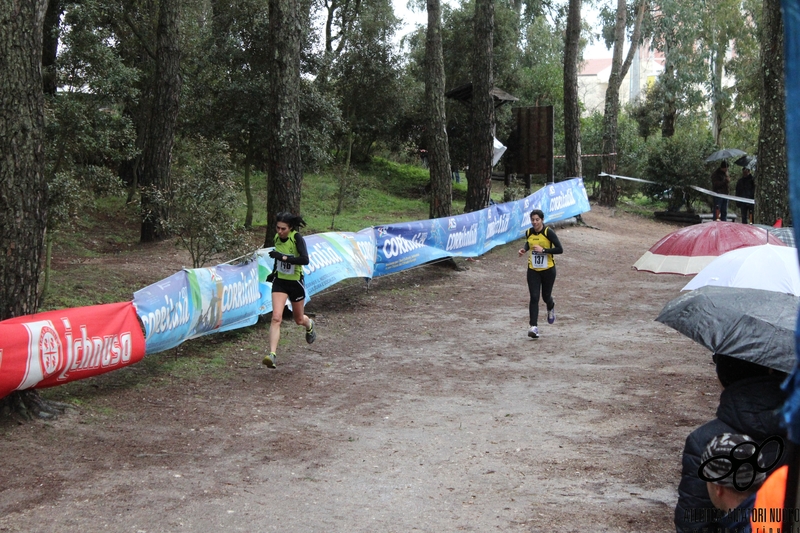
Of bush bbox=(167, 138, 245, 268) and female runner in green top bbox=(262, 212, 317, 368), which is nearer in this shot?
female runner in green top bbox=(262, 212, 317, 368)

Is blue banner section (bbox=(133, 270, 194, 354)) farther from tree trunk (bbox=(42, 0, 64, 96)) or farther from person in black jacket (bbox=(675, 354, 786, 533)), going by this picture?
tree trunk (bbox=(42, 0, 64, 96))

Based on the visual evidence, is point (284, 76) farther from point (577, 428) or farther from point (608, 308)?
point (577, 428)

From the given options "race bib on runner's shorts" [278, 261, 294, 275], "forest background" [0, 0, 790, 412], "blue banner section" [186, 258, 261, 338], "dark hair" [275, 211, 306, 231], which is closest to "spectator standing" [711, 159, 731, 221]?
"forest background" [0, 0, 790, 412]

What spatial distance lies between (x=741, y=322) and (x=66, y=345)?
5.91 metres

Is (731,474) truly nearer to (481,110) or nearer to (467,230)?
(467,230)

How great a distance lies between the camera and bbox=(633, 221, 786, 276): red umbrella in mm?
9617

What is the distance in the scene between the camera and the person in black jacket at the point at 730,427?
11.5ft

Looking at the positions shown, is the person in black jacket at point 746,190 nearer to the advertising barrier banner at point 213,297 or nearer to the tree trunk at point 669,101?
the advertising barrier banner at point 213,297

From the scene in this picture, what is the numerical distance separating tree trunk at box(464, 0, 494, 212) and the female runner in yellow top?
8958mm

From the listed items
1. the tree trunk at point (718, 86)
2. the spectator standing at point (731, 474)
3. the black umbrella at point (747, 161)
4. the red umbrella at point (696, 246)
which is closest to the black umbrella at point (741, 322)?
the spectator standing at point (731, 474)

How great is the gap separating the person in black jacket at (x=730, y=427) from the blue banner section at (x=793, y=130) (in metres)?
1.79

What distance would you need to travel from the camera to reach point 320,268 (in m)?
13.1

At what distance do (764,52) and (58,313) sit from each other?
9739 mm

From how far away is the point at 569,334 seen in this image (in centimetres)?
1268
